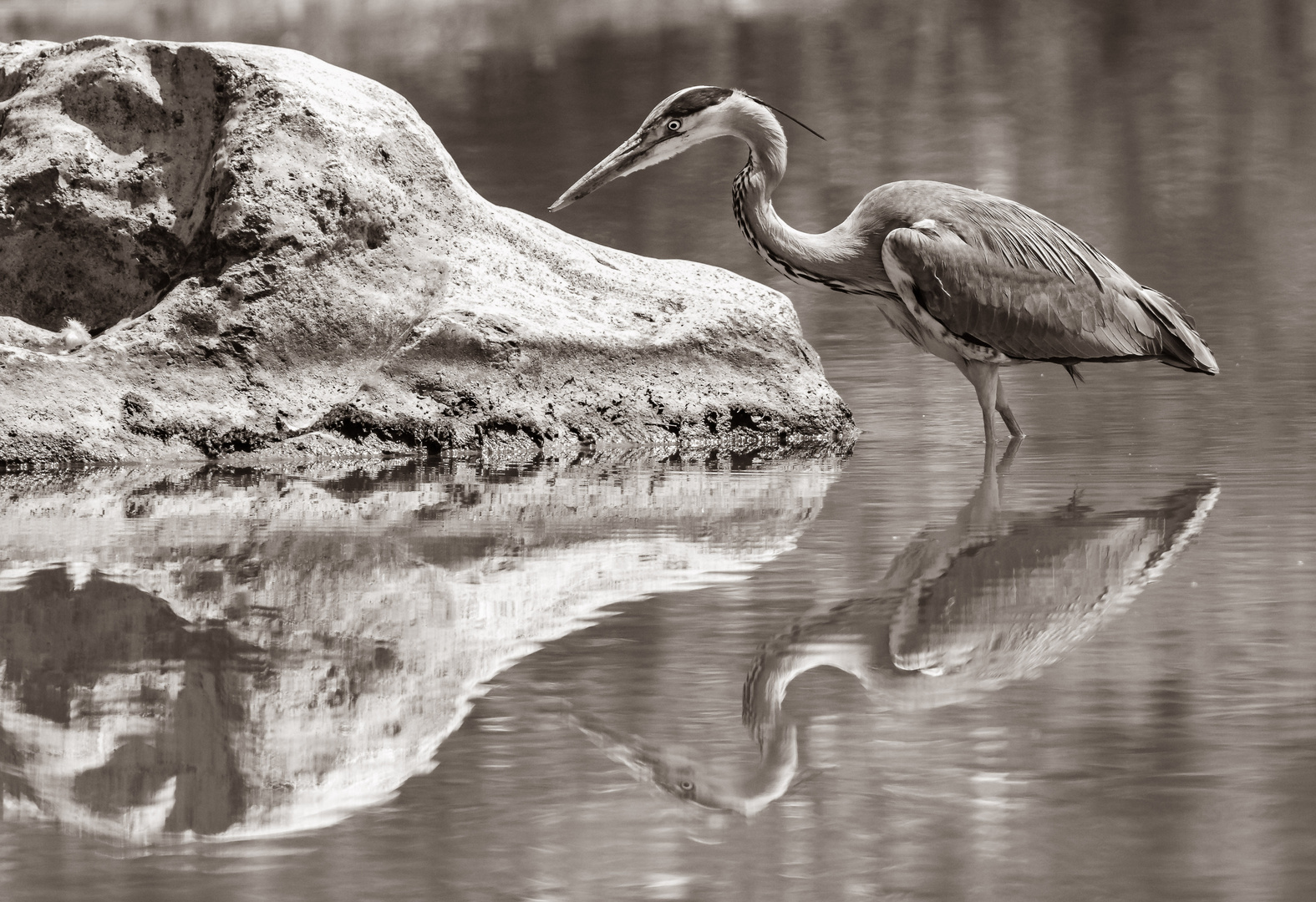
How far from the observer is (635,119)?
26125 millimetres

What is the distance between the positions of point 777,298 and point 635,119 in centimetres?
1627

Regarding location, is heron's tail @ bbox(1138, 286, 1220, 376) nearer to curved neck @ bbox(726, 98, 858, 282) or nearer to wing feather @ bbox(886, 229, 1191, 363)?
wing feather @ bbox(886, 229, 1191, 363)

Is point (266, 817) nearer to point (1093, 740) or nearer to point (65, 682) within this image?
point (65, 682)

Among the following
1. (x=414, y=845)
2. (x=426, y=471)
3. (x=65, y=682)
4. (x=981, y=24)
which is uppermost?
(x=981, y=24)

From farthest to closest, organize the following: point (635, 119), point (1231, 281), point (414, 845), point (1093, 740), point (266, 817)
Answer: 1. point (635, 119)
2. point (1231, 281)
3. point (1093, 740)
4. point (266, 817)
5. point (414, 845)

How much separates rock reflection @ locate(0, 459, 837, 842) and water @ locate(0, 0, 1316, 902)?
0.02 m

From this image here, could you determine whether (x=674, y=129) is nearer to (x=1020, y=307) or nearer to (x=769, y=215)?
(x=769, y=215)

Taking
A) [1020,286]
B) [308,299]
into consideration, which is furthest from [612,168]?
[1020,286]

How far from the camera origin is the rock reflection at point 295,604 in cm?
444

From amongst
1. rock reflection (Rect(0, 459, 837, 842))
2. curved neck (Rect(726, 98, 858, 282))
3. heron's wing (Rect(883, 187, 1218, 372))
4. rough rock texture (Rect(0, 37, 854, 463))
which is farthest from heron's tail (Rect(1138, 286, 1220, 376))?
rock reflection (Rect(0, 459, 837, 842))

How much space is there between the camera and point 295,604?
6.23m

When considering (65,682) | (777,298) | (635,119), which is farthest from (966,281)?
(635,119)

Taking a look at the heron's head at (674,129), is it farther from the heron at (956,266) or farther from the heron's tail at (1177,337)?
the heron's tail at (1177,337)

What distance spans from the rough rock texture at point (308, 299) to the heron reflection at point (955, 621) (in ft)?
8.59
